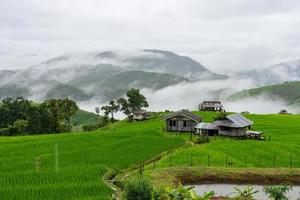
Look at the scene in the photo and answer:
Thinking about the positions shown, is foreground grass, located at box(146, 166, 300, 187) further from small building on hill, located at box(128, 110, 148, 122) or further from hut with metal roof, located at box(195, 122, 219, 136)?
small building on hill, located at box(128, 110, 148, 122)

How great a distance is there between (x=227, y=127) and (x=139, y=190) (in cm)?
4749

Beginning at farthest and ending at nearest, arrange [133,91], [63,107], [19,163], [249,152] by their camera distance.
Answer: [133,91]
[63,107]
[249,152]
[19,163]

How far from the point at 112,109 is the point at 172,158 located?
66556 millimetres

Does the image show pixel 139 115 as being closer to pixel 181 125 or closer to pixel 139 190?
pixel 181 125

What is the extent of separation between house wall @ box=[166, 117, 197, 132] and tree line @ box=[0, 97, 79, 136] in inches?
1172

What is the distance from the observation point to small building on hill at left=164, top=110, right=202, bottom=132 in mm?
81875

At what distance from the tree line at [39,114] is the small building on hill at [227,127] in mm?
36808

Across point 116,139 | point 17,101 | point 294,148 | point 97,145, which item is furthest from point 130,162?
point 17,101

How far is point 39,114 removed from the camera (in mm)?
Answer: 106625

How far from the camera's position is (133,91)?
11850 centimetres

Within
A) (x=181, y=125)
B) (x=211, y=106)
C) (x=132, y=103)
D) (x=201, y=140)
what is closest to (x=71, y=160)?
(x=201, y=140)

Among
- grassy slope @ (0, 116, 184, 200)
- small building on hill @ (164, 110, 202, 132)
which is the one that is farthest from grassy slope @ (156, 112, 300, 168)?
small building on hill @ (164, 110, 202, 132)

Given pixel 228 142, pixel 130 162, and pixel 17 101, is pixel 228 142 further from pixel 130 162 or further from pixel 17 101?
pixel 17 101

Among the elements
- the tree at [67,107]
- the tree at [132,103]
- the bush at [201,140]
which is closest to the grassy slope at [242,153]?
the bush at [201,140]
